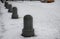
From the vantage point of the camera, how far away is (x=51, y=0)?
21109 millimetres

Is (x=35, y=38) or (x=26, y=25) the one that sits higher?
(x=26, y=25)

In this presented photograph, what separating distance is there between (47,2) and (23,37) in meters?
15.3

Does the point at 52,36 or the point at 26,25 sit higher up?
the point at 26,25

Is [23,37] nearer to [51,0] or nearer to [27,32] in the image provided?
[27,32]

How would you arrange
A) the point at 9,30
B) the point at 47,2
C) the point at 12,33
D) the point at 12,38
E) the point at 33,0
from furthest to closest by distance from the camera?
the point at 33,0 → the point at 47,2 → the point at 9,30 → the point at 12,33 → the point at 12,38

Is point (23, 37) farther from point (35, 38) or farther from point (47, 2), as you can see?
point (47, 2)

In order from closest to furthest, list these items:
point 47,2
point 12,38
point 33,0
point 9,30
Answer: point 12,38
point 9,30
point 47,2
point 33,0

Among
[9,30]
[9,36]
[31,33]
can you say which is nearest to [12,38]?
[9,36]

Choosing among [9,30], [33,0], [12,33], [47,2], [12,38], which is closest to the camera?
[12,38]

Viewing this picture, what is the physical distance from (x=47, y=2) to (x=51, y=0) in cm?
54

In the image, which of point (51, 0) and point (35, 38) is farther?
point (51, 0)

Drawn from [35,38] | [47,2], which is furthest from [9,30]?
[47,2]

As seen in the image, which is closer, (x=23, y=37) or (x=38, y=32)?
(x=23, y=37)

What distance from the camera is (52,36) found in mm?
6242
